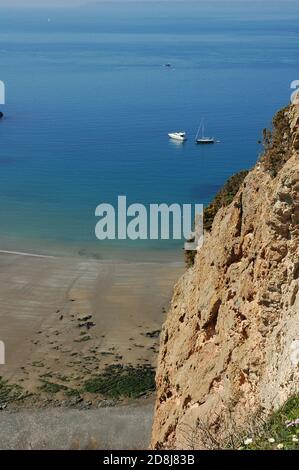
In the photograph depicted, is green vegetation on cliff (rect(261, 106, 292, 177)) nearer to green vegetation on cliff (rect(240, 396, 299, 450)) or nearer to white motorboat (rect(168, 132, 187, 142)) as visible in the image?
green vegetation on cliff (rect(240, 396, 299, 450))

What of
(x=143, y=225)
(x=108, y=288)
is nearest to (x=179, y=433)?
(x=108, y=288)

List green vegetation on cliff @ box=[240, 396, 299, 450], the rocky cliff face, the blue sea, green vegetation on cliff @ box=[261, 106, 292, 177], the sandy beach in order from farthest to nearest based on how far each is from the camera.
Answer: the blue sea, the sandy beach, green vegetation on cliff @ box=[261, 106, 292, 177], the rocky cliff face, green vegetation on cliff @ box=[240, 396, 299, 450]

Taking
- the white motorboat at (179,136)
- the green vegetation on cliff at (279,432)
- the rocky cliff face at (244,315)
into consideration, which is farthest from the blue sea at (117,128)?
the green vegetation on cliff at (279,432)

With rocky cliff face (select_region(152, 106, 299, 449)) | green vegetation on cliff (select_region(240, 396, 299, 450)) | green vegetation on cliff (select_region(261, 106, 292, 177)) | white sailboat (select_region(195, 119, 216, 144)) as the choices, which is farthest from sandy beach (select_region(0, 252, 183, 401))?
white sailboat (select_region(195, 119, 216, 144))

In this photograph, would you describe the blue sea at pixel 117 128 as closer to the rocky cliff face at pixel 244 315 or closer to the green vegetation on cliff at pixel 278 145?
the rocky cliff face at pixel 244 315

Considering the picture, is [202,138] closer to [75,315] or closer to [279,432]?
[75,315]
